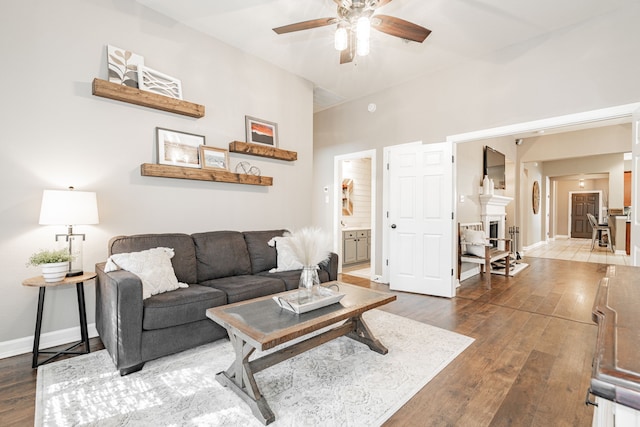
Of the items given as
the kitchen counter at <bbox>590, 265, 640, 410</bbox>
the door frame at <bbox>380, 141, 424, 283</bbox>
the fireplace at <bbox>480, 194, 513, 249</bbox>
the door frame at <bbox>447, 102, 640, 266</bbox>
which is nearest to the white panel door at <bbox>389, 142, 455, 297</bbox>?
the door frame at <bbox>380, 141, 424, 283</bbox>

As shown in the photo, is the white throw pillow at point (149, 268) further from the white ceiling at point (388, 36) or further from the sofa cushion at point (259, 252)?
the white ceiling at point (388, 36)

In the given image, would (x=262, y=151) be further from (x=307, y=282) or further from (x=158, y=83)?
(x=307, y=282)

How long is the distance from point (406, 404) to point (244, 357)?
3.31ft

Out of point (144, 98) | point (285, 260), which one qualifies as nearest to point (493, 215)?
point (285, 260)

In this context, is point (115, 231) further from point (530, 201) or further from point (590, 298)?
point (530, 201)

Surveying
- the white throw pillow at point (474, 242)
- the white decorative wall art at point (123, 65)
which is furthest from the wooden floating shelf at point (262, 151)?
the white throw pillow at point (474, 242)

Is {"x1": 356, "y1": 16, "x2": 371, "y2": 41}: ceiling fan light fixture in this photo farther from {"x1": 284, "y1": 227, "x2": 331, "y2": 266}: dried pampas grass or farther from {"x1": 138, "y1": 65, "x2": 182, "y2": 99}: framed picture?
{"x1": 138, "y1": 65, "x2": 182, "y2": 99}: framed picture

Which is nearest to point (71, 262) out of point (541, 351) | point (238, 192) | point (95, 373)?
point (95, 373)

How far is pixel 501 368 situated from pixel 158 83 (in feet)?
13.1

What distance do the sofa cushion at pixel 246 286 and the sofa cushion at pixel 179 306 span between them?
0.35 feet

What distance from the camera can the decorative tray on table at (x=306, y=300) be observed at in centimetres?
192

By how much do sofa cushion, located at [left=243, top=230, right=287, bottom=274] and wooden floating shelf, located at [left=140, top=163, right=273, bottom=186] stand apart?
0.67m

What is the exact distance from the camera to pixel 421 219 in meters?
4.22

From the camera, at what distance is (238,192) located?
3.78m
